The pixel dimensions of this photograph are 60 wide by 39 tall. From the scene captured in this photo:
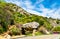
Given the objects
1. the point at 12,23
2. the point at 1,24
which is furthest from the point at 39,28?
the point at 1,24

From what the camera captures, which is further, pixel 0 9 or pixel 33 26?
pixel 33 26

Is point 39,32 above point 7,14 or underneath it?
underneath

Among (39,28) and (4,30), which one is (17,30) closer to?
(4,30)

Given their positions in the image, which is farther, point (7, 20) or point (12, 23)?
point (12, 23)

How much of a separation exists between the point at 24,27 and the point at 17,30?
88.5 inches

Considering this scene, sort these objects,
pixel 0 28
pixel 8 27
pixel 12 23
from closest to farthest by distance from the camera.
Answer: pixel 0 28, pixel 8 27, pixel 12 23

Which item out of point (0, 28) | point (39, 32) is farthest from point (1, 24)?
point (39, 32)

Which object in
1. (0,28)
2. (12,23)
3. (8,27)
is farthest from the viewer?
(12,23)

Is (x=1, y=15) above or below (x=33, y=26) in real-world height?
above

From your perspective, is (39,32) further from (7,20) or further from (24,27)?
(7,20)

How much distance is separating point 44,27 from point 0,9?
26.3 ft

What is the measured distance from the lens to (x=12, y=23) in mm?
29641

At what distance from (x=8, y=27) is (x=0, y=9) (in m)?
2.87

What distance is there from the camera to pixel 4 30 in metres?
26.5
